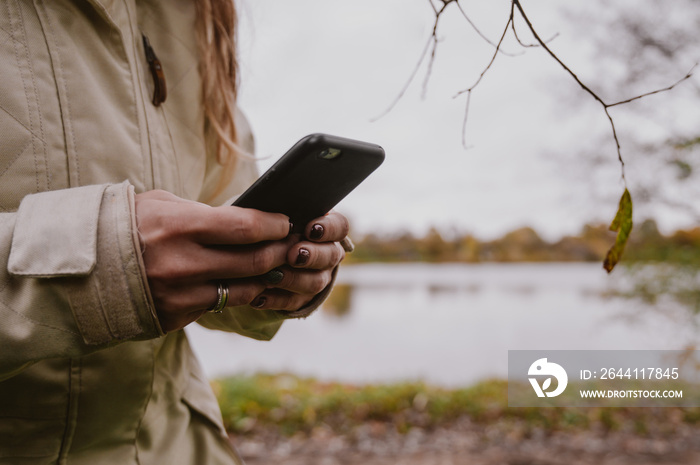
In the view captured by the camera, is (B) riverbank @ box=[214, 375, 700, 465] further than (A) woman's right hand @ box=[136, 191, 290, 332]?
Yes

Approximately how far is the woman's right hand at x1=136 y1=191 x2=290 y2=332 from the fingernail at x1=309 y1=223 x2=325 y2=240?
0.14m

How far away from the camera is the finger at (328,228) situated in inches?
33.7

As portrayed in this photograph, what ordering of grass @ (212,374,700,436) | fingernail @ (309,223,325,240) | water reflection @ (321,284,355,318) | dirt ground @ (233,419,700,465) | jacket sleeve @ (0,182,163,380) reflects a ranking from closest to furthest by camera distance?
jacket sleeve @ (0,182,163,380) → fingernail @ (309,223,325,240) → dirt ground @ (233,419,700,465) → grass @ (212,374,700,436) → water reflection @ (321,284,355,318)

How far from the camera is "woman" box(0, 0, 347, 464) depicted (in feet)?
2.12

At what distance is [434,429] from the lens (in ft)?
16.4

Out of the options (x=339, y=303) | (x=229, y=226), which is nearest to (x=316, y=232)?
(x=229, y=226)

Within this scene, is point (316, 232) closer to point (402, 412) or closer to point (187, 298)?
point (187, 298)

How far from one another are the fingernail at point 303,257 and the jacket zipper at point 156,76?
0.56 metres

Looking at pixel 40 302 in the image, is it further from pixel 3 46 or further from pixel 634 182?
pixel 634 182

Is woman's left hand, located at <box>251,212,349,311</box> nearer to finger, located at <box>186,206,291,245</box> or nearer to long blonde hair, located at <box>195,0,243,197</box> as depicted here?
finger, located at <box>186,206,291,245</box>

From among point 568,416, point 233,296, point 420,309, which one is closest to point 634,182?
point 568,416

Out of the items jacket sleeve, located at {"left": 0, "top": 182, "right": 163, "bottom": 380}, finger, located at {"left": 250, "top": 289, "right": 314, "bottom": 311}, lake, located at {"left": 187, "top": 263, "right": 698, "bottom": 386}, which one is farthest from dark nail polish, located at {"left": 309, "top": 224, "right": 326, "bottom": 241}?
lake, located at {"left": 187, "top": 263, "right": 698, "bottom": 386}

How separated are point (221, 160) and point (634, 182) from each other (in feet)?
19.7

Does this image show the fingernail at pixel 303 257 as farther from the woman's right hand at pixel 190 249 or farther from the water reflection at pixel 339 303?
the water reflection at pixel 339 303
